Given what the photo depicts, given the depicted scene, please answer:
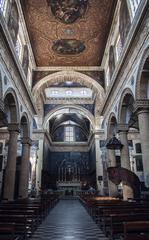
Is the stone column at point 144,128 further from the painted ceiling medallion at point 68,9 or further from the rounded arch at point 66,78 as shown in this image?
the rounded arch at point 66,78

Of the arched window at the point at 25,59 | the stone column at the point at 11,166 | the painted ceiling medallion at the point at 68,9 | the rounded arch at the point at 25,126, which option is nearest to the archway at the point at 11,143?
the stone column at the point at 11,166

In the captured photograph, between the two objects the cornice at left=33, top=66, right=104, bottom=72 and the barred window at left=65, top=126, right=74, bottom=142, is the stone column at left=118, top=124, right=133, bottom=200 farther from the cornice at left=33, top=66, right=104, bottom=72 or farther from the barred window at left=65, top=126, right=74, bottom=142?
the barred window at left=65, top=126, right=74, bottom=142

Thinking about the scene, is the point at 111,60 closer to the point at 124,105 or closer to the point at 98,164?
the point at 124,105

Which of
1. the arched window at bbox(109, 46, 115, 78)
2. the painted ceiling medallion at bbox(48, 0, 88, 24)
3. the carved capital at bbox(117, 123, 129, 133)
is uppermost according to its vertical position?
the painted ceiling medallion at bbox(48, 0, 88, 24)

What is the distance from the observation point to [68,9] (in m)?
14.8

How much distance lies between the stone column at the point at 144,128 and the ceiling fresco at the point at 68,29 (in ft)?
A: 26.3

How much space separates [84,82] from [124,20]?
8.37 m

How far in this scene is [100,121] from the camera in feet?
92.1

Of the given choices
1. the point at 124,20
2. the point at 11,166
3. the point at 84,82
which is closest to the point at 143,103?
the point at 124,20

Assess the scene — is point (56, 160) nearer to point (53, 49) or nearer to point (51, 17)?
point (53, 49)

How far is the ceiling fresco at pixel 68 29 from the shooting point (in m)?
14.6

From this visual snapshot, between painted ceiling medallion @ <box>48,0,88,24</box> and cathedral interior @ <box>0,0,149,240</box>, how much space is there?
7cm

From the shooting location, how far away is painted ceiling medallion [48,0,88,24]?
14383mm

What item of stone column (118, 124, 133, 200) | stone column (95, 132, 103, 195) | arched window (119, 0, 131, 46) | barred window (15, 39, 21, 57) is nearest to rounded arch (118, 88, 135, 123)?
stone column (118, 124, 133, 200)
